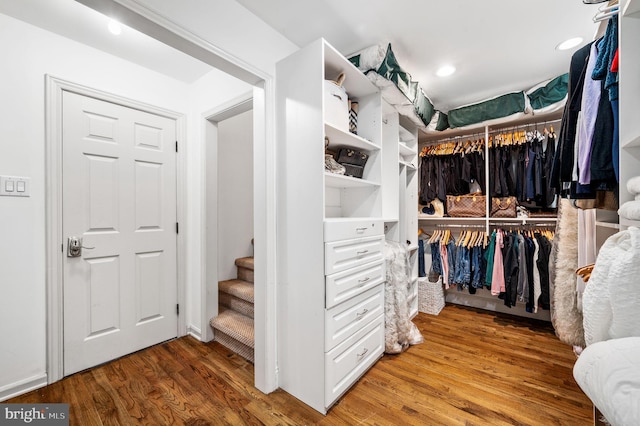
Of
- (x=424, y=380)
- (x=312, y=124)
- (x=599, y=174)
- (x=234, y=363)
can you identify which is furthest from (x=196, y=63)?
(x=424, y=380)

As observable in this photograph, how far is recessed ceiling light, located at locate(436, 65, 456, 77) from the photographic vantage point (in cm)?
234

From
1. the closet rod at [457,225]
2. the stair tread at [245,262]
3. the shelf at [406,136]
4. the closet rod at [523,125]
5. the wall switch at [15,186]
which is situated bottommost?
the stair tread at [245,262]

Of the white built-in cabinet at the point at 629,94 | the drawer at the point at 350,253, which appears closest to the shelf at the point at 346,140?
the drawer at the point at 350,253

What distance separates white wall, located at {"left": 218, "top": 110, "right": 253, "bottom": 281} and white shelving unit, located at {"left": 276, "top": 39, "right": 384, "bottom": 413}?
1247 millimetres

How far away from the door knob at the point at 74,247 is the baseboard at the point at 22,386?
0.79 meters

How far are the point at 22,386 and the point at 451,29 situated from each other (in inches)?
144

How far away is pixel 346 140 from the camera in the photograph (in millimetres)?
1902

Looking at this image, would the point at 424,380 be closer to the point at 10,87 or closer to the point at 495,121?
the point at 495,121

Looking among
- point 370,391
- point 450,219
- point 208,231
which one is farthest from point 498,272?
point 208,231

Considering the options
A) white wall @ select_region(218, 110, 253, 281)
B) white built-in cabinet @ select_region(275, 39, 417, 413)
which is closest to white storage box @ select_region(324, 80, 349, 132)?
white built-in cabinet @ select_region(275, 39, 417, 413)

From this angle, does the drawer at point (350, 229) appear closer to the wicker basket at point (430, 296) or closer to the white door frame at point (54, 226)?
the wicker basket at point (430, 296)

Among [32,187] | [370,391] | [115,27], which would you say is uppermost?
[115,27]

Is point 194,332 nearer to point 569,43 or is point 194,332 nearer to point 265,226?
point 265,226

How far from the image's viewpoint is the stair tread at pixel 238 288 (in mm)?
2396
